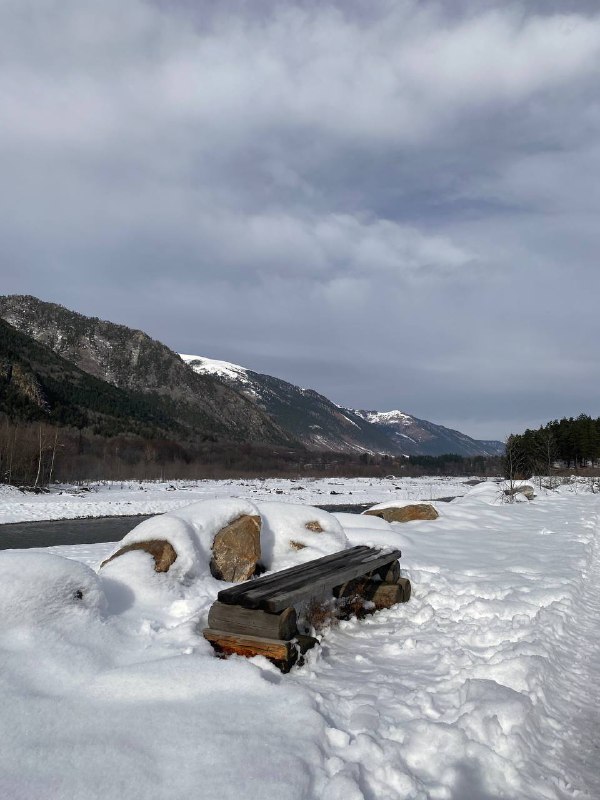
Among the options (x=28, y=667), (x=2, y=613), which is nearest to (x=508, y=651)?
(x=28, y=667)

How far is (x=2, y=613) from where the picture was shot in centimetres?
462

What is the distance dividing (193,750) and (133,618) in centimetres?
263

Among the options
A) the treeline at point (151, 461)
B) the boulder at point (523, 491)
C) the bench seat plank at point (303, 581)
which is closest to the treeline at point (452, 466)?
the treeline at point (151, 461)

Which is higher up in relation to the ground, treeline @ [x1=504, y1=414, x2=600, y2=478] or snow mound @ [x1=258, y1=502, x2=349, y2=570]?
treeline @ [x1=504, y1=414, x2=600, y2=478]

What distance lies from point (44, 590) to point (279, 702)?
240 centimetres

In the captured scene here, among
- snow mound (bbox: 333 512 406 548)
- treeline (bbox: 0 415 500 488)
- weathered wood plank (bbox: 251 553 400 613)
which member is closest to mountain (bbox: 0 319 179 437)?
treeline (bbox: 0 415 500 488)

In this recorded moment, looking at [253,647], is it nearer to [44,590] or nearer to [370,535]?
[44,590]

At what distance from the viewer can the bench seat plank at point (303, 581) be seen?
523 centimetres

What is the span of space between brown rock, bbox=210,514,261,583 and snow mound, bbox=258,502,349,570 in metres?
0.55

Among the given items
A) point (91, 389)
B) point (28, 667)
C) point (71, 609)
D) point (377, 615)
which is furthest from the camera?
point (91, 389)

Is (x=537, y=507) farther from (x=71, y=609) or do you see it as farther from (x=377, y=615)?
(x=71, y=609)

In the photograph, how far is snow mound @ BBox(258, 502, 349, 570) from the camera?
875 centimetres

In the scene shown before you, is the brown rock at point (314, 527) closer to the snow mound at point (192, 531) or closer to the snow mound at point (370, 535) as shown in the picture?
the snow mound at point (370, 535)

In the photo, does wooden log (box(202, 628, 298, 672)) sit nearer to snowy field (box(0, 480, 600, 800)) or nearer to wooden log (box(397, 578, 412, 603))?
snowy field (box(0, 480, 600, 800))
